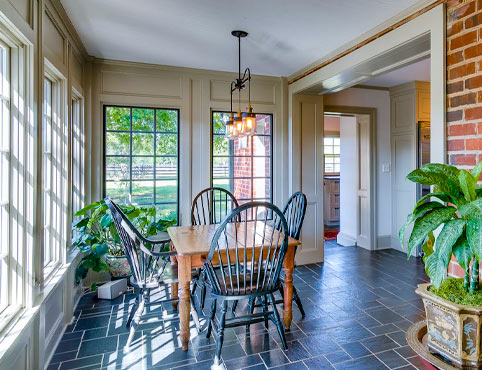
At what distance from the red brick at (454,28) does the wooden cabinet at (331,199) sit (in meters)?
5.02

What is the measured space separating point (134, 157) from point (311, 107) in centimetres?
248

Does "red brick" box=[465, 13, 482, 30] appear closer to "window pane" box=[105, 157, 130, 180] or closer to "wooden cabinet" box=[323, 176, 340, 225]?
"window pane" box=[105, 157, 130, 180]

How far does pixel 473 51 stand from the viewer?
187 cm

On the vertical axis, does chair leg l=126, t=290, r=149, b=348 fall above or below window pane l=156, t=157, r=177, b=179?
below

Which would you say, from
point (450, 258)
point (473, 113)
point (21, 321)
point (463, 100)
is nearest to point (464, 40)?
point (463, 100)

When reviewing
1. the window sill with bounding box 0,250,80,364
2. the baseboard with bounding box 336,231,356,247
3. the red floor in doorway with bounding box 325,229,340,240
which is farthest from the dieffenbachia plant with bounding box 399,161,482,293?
the red floor in doorway with bounding box 325,229,340,240

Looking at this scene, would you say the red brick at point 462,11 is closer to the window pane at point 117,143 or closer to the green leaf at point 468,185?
the green leaf at point 468,185

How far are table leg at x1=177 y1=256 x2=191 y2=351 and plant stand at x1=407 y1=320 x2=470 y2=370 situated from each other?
143cm

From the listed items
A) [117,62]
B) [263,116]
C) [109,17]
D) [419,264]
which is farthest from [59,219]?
[419,264]

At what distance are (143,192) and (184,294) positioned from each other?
6.32ft

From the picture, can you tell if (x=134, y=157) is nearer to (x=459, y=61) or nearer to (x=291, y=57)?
(x=291, y=57)

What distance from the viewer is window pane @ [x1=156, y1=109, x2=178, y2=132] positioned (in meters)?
3.91

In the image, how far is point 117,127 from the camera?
376 cm

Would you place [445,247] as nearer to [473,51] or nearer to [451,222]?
[451,222]
